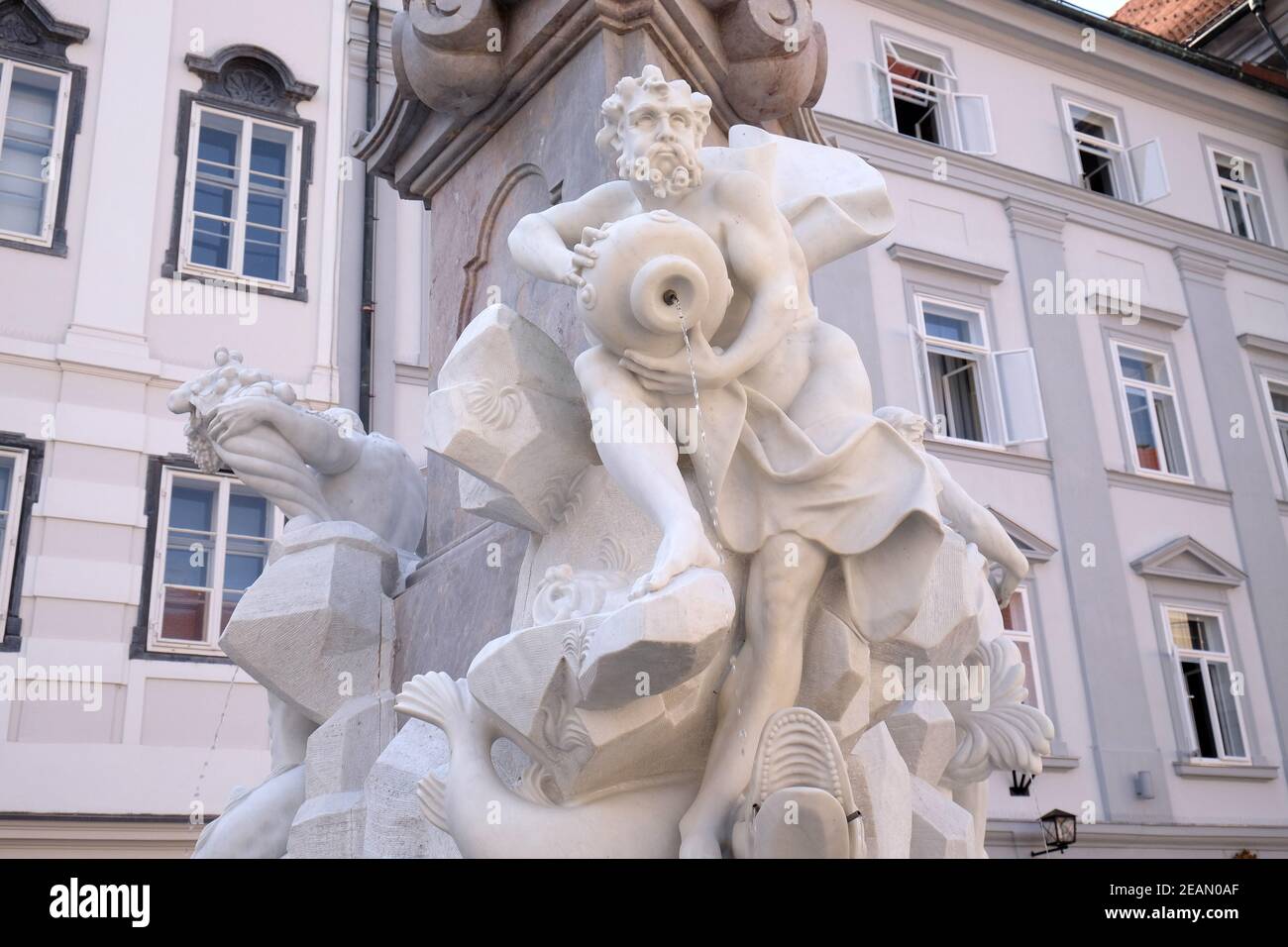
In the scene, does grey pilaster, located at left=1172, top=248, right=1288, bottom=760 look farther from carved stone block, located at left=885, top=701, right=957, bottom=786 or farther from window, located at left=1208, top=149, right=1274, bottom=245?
carved stone block, located at left=885, top=701, right=957, bottom=786

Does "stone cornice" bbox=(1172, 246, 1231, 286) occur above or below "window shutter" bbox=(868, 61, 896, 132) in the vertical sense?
below

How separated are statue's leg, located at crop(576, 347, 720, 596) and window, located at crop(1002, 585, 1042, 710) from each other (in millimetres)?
11486

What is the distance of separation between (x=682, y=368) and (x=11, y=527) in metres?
9.47

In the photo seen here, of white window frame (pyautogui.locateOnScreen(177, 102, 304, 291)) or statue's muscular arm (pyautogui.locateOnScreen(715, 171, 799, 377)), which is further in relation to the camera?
white window frame (pyautogui.locateOnScreen(177, 102, 304, 291))

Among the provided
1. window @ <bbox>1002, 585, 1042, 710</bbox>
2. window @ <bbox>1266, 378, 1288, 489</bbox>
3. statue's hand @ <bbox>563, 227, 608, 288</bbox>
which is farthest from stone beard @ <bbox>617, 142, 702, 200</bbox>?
window @ <bbox>1266, 378, 1288, 489</bbox>

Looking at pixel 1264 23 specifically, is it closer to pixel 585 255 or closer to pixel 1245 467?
pixel 1245 467

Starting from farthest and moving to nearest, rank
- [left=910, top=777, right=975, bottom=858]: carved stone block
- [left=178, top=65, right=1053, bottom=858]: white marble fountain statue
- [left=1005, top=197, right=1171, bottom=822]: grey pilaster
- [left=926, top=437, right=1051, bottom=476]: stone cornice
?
[left=926, top=437, right=1051, bottom=476]: stone cornice, [left=1005, top=197, right=1171, bottom=822]: grey pilaster, [left=910, top=777, right=975, bottom=858]: carved stone block, [left=178, top=65, right=1053, bottom=858]: white marble fountain statue

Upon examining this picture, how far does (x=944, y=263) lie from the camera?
15.8 m

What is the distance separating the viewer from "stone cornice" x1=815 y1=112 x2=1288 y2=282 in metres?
16.1

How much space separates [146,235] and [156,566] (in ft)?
9.80

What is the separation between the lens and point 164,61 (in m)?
13.0

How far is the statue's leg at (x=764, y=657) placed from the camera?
2939mm

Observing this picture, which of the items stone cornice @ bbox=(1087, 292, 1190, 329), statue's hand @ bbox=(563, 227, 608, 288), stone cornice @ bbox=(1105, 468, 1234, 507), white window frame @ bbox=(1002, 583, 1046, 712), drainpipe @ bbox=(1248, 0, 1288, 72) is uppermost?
drainpipe @ bbox=(1248, 0, 1288, 72)

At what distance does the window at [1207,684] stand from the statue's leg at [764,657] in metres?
13.0
